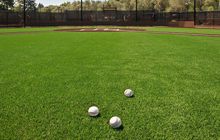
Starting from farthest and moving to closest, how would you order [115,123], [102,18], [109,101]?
1. [102,18]
2. [109,101]
3. [115,123]

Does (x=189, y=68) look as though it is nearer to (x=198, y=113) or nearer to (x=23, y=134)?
(x=198, y=113)

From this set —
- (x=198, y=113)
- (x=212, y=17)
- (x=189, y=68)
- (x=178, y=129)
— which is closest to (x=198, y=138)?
(x=178, y=129)

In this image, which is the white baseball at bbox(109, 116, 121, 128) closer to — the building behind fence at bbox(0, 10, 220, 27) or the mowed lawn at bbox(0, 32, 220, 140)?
the mowed lawn at bbox(0, 32, 220, 140)

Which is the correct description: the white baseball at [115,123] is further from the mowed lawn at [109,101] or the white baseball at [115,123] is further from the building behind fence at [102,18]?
the building behind fence at [102,18]

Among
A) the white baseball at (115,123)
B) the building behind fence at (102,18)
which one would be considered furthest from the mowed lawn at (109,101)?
the building behind fence at (102,18)

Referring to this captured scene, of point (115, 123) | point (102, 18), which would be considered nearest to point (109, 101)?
point (115, 123)

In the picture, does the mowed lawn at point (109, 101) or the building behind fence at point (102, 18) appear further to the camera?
the building behind fence at point (102, 18)

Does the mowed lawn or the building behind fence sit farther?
the building behind fence

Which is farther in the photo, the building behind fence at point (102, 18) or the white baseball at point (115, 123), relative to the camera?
the building behind fence at point (102, 18)

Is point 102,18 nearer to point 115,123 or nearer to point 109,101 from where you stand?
point 109,101

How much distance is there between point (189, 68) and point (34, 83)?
12.8 ft

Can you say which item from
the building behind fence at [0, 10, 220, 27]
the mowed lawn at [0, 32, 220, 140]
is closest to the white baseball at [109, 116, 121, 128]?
the mowed lawn at [0, 32, 220, 140]

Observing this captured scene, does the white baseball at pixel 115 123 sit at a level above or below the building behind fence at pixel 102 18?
below

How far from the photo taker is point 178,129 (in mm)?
2027
